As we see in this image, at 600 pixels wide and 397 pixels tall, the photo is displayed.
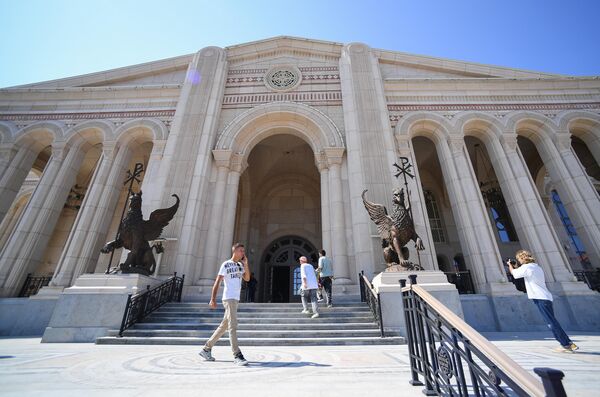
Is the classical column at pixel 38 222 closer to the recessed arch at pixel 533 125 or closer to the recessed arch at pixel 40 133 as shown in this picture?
the recessed arch at pixel 40 133

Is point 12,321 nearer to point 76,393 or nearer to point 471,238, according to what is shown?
point 76,393

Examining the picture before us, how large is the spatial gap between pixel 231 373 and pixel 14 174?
47.8 ft

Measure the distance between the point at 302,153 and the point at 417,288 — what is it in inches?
541

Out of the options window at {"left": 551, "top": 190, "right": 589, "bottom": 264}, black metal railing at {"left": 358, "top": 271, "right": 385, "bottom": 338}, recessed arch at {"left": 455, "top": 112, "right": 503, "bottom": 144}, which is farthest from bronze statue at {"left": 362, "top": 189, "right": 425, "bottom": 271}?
window at {"left": 551, "top": 190, "right": 589, "bottom": 264}

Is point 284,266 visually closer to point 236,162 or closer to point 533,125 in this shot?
point 236,162

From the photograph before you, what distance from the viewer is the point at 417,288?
2756 millimetres

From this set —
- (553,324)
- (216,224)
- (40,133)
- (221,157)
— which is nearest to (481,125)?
(553,324)

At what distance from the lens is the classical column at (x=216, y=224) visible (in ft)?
30.2

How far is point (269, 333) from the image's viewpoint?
18.7 ft

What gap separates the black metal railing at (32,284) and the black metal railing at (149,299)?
16.7ft

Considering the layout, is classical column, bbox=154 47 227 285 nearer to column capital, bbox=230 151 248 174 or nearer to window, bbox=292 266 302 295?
column capital, bbox=230 151 248 174

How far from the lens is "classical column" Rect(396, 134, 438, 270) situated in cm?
893

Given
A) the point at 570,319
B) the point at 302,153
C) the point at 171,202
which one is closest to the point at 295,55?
the point at 302,153

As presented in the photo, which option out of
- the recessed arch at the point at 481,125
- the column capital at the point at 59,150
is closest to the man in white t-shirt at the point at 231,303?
the recessed arch at the point at 481,125
